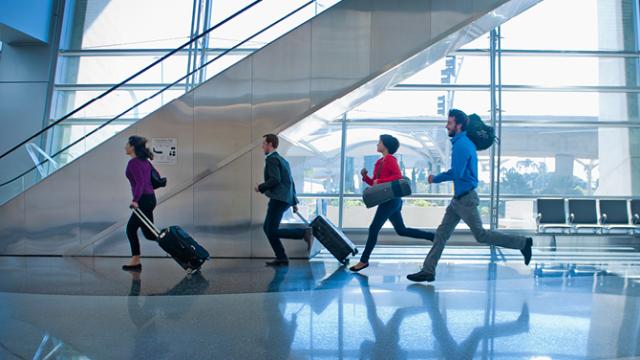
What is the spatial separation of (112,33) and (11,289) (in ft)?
26.0

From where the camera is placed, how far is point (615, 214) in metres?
10.7

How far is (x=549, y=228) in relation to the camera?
10.8 meters

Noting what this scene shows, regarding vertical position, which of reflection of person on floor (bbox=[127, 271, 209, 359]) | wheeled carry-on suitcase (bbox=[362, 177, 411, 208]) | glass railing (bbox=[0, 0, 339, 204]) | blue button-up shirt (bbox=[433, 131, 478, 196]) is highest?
glass railing (bbox=[0, 0, 339, 204])

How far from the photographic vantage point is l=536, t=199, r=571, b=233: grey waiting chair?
34.5ft

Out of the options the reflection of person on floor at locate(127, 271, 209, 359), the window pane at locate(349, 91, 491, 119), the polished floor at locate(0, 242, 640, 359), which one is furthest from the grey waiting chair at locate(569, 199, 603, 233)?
the reflection of person on floor at locate(127, 271, 209, 359)

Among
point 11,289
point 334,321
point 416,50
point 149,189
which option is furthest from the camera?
point 416,50

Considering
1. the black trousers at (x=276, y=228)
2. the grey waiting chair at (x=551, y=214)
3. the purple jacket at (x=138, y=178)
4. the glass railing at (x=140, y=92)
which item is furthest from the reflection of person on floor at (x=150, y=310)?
the grey waiting chair at (x=551, y=214)

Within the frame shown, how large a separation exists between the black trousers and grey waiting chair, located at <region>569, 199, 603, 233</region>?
601 cm

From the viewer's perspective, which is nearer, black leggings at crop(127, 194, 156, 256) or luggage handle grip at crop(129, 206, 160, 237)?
luggage handle grip at crop(129, 206, 160, 237)

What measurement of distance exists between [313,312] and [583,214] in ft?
26.2

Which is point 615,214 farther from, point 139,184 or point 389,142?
point 139,184

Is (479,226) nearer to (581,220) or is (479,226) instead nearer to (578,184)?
(581,220)

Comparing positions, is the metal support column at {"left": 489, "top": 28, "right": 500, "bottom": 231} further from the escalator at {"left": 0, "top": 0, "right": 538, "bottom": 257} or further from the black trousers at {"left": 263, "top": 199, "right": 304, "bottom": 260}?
the black trousers at {"left": 263, "top": 199, "right": 304, "bottom": 260}

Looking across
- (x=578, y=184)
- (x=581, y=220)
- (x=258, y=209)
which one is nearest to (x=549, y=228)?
(x=581, y=220)
